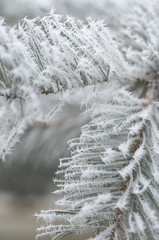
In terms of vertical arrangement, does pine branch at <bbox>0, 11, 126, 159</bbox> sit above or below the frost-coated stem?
above

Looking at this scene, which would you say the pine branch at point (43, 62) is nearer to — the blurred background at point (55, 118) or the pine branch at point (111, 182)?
the pine branch at point (111, 182)

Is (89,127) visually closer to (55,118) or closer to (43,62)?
(43,62)

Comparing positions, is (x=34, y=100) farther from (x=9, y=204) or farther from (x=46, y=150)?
(x=9, y=204)

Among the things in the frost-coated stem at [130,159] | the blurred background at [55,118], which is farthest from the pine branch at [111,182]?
the blurred background at [55,118]

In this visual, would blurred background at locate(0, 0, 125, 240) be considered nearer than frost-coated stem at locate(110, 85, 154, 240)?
No

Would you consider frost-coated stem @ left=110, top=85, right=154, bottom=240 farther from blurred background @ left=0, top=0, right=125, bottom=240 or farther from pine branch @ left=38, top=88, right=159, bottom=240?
blurred background @ left=0, top=0, right=125, bottom=240

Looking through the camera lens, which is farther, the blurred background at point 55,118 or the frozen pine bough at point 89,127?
the blurred background at point 55,118

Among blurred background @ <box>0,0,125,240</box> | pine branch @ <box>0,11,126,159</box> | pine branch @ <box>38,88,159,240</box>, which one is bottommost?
pine branch @ <box>38,88,159,240</box>

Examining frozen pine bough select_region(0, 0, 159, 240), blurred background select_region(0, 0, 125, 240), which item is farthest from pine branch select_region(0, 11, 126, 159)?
blurred background select_region(0, 0, 125, 240)
